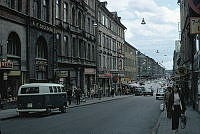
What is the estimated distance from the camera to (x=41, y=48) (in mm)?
35031

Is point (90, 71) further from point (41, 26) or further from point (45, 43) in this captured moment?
point (41, 26)

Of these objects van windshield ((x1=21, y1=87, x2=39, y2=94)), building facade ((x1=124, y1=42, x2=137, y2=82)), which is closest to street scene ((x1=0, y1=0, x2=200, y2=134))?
van windshield ((x1=21, y1=87, x2=39, y2=94))

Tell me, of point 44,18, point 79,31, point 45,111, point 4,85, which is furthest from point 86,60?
point 45,111

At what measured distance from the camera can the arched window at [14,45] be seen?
28453mm

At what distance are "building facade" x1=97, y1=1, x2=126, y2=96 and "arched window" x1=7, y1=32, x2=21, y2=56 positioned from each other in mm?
29386

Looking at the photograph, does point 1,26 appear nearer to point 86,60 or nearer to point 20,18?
point 20,18

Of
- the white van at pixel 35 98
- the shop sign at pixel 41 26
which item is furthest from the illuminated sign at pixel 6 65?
the shop sign at pixel 41 26

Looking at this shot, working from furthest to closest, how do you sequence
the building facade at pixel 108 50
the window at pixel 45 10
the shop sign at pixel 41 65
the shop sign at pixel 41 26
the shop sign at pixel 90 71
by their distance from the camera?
→ 1. the building facade at pixel 108 50
2. the shop sign at pixel 90 71
3. the window at pixel 45 10
4. the shop sign at pixel 41 65
5. the shop sign at pixel 41 26

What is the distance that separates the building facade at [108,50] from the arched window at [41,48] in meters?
23.3

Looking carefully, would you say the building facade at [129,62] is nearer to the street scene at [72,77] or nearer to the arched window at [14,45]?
the street scene at [72,77]

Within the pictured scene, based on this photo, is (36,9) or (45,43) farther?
(45,43)

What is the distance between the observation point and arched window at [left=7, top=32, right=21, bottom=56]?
Answer: 93.4 feet

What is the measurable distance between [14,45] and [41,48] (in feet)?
19.2

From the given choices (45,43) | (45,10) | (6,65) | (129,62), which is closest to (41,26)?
(45,43)
